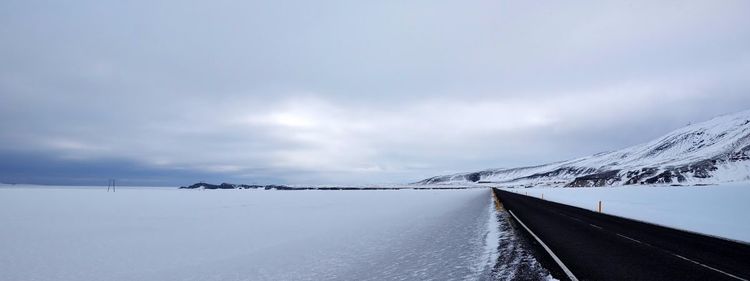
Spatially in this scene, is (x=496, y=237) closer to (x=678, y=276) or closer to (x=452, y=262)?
(x=452, y=262)

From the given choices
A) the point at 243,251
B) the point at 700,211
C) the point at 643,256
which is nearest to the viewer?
the point at 643,256

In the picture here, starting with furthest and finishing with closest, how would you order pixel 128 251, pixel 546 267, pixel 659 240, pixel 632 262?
1. pixel 659 240
2. pixel 128 251
3. pixel 632 262
4. pixel 546 267

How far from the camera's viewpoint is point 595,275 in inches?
395

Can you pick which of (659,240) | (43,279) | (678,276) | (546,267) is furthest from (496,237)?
(43,279)

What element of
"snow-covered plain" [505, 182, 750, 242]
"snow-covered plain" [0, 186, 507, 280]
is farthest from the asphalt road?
"snow-covered plain" [505, 182, 750, 242]

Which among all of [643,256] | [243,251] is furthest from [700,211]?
[243,251]

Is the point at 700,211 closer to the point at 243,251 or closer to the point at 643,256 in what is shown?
the point at 643,256

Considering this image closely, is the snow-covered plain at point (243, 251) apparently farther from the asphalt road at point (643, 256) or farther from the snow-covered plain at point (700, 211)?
the snow-covered plain at point (700, 211)

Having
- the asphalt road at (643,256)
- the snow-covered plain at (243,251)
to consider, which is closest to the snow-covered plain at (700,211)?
the asphalt road at (643,256)

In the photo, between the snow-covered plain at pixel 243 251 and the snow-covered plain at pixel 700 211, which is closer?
the snow-covered plain at pixel 243 251

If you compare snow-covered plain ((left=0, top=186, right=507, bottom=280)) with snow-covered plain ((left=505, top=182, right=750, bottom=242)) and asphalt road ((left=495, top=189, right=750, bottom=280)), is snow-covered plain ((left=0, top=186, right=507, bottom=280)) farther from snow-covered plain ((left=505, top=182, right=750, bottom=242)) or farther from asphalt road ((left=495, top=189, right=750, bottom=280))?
snow-covered plain ((left=505, top=182, right=750, bottom=242))

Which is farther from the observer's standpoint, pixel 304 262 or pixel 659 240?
pixel 659 240

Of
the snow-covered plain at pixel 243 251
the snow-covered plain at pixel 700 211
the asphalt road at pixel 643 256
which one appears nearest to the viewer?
the asphalt road at pixel 643 256

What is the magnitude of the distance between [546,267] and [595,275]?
1.32 meters
